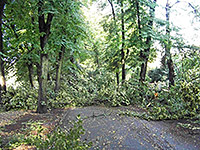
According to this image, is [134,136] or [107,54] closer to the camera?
[134,136]

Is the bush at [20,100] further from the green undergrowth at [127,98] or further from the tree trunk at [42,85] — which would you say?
the tree trunk at [42,85]

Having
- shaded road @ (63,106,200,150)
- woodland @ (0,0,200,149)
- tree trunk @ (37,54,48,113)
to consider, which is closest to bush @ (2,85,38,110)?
woodland @ (0,0,200,149)

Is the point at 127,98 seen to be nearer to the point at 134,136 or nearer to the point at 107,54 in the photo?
the point at 107,54

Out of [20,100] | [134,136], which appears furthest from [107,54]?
[134,136]

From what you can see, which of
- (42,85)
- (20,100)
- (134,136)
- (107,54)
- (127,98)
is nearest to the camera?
(134,136)

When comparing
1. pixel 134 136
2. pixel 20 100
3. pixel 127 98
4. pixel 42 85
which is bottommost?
pixel 134 136

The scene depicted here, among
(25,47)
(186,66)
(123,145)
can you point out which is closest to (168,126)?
(123,145)

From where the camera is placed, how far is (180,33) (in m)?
8.15

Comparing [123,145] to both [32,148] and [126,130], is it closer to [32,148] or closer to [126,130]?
[126,130]

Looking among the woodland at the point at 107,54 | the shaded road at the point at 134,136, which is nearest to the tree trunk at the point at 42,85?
the woodland at the point at 107,54

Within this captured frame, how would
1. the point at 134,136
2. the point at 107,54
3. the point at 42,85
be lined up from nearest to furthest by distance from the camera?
the point at 134,136, the point at 42,85, the point at 107,54

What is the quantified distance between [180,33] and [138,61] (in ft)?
7.12

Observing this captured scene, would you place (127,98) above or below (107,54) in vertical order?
below

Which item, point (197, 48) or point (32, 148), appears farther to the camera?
point (197, 48)
